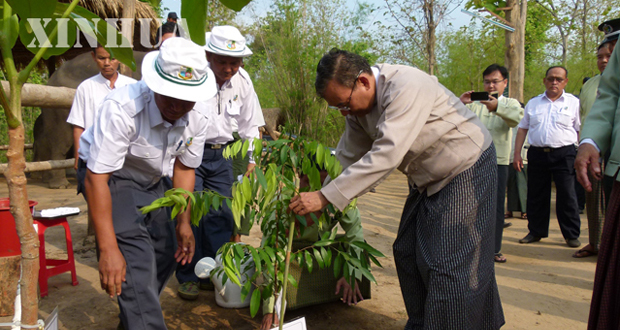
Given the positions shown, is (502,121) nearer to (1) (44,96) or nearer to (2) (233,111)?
(2) (233,111)

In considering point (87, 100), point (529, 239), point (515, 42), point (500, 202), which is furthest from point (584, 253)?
point (87, 100)

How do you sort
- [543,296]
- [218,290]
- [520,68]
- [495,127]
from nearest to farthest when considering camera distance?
[218,290] < [543,296] < [495,127] < [520,68]

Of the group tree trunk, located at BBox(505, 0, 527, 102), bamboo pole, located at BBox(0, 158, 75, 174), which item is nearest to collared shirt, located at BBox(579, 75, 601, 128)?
tree trunk, located at BBox(505, 0, 527, 102)

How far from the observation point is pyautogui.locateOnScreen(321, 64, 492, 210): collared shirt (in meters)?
1.84

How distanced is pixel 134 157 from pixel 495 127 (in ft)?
10.7

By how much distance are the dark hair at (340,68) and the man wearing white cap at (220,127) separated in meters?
1.20

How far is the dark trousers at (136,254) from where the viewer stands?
2.03 m

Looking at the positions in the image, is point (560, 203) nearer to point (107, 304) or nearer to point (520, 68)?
point (520, 68)

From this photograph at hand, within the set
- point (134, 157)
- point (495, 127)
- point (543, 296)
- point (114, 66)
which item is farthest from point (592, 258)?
point (114, 66)

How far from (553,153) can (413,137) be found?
11.0ft

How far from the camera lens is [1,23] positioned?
38.9 inches

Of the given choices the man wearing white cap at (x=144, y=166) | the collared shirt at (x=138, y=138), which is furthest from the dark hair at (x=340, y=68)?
the collared shirt at (x=138, y=138)

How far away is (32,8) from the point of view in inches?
35.3

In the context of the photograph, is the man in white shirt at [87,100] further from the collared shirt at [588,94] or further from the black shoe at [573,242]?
the black shoe at [573,242]
